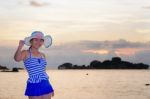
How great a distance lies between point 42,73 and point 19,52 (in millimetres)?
535

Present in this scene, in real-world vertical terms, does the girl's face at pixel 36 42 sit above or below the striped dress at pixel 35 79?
above

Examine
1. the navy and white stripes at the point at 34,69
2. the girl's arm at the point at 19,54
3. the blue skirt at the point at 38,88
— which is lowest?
the blue skirt at the point at 38,88

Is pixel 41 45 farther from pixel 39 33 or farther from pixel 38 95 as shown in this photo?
pixel 38 95

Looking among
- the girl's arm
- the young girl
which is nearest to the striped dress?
the young girl

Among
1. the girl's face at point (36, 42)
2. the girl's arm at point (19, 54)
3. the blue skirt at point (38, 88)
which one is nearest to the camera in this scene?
the girl's arm at point (19, 54)

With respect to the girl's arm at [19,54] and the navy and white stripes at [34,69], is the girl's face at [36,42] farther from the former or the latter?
the girl's arm at [19,54]

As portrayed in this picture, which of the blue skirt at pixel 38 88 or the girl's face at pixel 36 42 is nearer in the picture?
the blue skirt at pixel 38 88

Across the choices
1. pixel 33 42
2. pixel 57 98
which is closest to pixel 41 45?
pixel 33 42

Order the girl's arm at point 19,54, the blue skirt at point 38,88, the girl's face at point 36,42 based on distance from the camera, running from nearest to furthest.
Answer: the girl's arm at point 19,54 → the blue skirt at point 38,88 → the girl's face at point 36,42

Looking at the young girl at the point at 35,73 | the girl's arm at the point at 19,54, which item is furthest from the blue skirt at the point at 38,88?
the girl's arm at the point at 19,54

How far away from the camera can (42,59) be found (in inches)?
268

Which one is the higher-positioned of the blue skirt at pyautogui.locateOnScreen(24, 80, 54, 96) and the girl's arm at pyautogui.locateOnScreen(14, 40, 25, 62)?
the girl's arm at pyautogui.locateOnScreen(14, 40, 25, 62)

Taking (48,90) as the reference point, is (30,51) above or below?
above

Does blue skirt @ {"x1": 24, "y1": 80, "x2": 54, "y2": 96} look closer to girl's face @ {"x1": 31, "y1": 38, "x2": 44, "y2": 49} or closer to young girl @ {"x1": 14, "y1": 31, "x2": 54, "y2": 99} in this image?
young girl @ {"x1": 14, "y1": 31, "x2": 54, "y2": 99}
